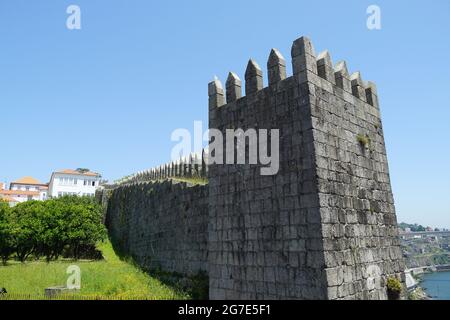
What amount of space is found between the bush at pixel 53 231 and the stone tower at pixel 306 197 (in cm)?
1872

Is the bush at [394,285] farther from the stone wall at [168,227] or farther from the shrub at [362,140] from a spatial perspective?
the stone wall at [168,227]

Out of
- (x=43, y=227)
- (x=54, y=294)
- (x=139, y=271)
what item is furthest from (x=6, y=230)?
(x=54, y=294)

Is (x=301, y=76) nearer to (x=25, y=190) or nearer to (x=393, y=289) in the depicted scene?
(x=393, y=289)

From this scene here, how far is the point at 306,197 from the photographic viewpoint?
21.6 ft

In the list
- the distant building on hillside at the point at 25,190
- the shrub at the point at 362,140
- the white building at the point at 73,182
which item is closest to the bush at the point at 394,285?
the shrub at the point at 362,140

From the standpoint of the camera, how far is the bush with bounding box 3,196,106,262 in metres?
23.2

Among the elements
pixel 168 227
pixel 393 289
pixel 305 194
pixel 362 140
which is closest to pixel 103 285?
pixel 168 227

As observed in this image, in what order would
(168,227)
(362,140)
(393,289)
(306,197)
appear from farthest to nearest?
1. (168,227)
2. (362,140)
3. (393,289)
4. (306,197)

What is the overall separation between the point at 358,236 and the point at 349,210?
0.59 m

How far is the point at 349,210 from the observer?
708cm

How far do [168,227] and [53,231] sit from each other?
1385cm

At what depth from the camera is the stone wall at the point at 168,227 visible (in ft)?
36.2

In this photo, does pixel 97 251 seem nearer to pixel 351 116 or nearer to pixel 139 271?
pixel 139 271

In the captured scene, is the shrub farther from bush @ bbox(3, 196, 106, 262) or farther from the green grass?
bush @ bbox(3, 196, 106, 262)
